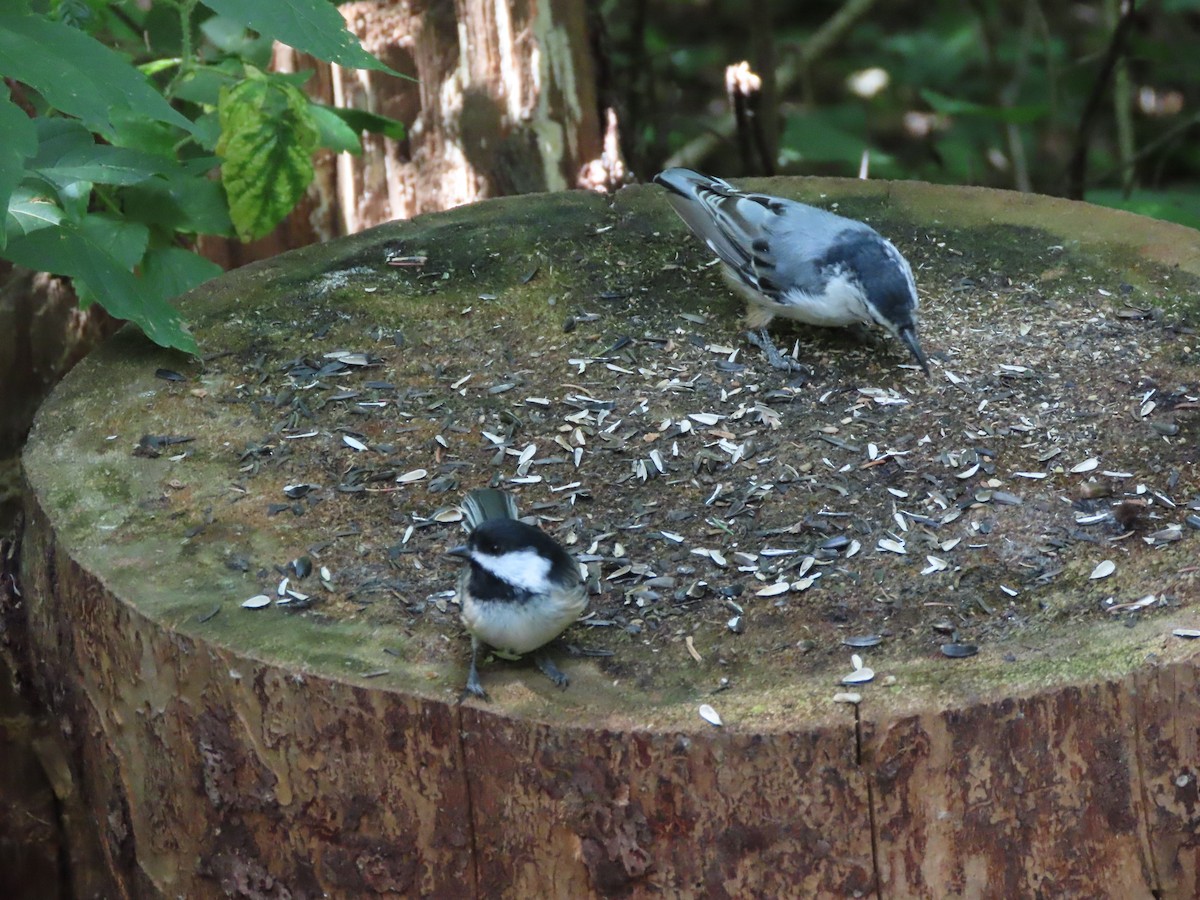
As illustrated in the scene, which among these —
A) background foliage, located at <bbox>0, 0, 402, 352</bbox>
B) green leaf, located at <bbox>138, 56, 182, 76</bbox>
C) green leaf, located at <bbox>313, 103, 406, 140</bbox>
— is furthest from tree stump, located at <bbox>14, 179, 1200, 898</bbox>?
green leaf, located at <bbox>313, 103, 406, 140</bbox>

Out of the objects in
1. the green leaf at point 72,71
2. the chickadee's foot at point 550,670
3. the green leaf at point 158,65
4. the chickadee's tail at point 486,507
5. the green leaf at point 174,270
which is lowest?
the chickadee's foot at point 550,670

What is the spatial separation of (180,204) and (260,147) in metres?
0.28

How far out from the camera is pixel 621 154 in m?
5.36

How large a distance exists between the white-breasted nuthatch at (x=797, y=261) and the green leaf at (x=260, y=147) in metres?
1.11

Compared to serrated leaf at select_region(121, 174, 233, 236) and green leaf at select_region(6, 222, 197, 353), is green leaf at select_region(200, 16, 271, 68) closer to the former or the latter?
serrated leaf at select_region(121, 174, 233, 236)

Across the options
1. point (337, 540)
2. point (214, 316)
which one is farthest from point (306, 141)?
point (337, 540)

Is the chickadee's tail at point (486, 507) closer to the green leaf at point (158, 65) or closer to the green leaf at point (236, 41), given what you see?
the green leaf at point (158, 65)

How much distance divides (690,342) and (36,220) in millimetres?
1558

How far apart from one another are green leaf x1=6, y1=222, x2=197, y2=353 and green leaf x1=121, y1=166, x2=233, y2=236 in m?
0.70

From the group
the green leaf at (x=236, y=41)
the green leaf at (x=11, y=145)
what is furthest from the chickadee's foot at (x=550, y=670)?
the green leaf at (x=236, y=41)

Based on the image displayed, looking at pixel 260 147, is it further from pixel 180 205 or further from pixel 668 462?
pixel 668 462

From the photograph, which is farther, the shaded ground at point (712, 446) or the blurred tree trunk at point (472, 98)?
the blurred tree trunk at point (472, 98)

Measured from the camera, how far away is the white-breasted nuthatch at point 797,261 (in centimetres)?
317

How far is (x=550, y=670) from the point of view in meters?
2.27
